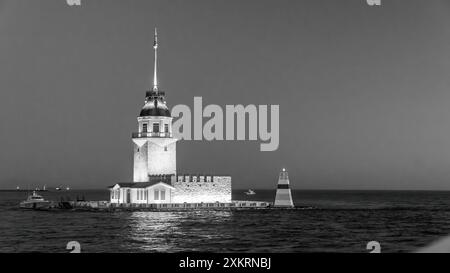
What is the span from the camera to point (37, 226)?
5091 cm

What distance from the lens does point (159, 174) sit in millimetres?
68875

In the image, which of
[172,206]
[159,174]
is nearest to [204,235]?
[172,206]

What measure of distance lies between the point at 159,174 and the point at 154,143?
317 centimetres

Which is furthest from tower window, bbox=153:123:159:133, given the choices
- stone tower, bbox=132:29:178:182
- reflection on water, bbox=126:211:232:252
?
reflection on water, bbox=126:211:232:252

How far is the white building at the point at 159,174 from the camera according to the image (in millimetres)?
67938

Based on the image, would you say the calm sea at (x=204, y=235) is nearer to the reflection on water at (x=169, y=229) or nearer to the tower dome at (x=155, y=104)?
the reflection on water at (x=169, y=229)

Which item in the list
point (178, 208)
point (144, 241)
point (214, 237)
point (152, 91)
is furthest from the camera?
point (152, 91)

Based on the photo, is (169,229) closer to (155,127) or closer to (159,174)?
(159,174)

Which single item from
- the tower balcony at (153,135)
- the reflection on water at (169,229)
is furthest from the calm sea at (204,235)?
the tower balcony at (153,135)

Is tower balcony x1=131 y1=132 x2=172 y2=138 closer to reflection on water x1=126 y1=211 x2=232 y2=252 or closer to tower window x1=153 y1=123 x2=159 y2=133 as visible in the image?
tower window x1=153 y1=123 x2=159 y2=133
